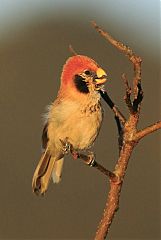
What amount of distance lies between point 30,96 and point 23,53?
8.29 ft

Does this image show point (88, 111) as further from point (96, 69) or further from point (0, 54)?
point (0, 54)

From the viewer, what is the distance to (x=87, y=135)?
3934 millimetres

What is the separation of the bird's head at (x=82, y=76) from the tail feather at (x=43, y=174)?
53 cm

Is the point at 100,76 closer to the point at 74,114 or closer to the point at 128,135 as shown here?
the point at 74,114

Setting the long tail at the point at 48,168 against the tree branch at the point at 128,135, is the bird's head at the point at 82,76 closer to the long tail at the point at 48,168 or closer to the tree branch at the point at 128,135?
the long tail at the point at 48,168

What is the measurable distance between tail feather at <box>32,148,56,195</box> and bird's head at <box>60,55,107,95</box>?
53 cm

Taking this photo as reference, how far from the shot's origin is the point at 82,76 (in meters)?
3.64

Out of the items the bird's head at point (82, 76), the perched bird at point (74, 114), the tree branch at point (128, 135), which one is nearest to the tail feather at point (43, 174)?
the perched bird at point (74, 114)

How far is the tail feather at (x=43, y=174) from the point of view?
3.59m

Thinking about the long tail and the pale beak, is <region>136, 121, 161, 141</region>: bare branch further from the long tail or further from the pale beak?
the long tail

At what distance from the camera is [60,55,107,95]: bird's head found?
11.3ft

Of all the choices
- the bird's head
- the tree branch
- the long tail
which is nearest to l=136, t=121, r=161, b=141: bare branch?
the tree branch

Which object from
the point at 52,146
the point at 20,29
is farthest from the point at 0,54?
the point at 52,146

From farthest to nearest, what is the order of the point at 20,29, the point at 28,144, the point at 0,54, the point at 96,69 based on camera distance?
the point at 20,29
the point at 0,54
the point at 28,144
the point at 96,69
